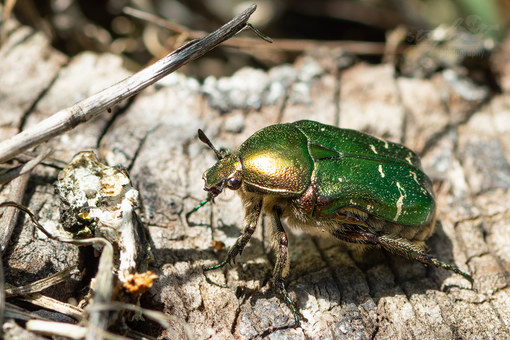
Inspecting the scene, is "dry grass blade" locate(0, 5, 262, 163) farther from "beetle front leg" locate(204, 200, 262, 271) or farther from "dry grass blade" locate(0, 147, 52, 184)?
"beetle front leg" locate(204, 200, 262, 271)

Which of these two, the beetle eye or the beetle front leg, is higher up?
the beetle eye

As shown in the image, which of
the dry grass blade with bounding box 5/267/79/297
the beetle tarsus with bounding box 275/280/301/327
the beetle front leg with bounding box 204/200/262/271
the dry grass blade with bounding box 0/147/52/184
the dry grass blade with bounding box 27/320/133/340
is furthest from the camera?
the beetle front leg with bounding box 204/200/262/271

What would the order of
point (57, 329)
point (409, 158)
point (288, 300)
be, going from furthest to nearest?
point (409, 158) → point (288, 300) → point (57, 329)

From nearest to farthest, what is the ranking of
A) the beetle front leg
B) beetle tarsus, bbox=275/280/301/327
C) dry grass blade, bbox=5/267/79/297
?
dry grass blade, bbox=5/267/79/297 → beetle tarsus, bbox=275/280/301/327 → the beetle front leg

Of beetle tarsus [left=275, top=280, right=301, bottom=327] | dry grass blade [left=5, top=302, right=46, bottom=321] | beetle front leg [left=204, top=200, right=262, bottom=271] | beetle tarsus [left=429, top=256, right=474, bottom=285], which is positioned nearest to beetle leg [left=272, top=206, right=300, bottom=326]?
beetle tarsus [left=275, top=280, right=301, bottom=327]

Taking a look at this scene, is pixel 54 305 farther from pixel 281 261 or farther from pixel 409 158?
pixel 409 158

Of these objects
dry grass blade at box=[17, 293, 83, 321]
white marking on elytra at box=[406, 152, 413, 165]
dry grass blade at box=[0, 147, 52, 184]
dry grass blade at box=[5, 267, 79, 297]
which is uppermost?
white marking on elytra at box=[406, 152, 413, 165]

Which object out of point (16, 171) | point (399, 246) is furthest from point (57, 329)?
point (399, 246)
